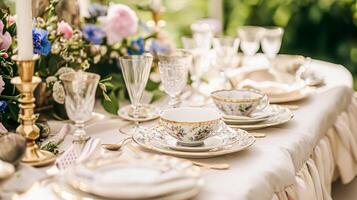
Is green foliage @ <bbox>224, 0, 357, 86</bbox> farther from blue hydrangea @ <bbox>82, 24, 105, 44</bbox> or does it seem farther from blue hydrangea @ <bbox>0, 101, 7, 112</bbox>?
blue hydrangea @ <bbox>0, 101, 7, 112</bbox>

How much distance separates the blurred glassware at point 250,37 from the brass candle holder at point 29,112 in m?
1.00

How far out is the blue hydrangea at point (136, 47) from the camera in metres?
2.05

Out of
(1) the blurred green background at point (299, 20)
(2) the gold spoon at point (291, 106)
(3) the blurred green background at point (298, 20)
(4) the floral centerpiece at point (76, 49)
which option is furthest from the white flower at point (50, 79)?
(1) the blurred green background at point (299, 20)

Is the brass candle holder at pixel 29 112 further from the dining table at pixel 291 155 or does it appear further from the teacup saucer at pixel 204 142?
the teacup saucer at pixel 204 142

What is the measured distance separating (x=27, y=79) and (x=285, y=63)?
3.56 feet

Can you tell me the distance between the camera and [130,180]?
3.53ft

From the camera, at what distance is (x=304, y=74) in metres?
2.16

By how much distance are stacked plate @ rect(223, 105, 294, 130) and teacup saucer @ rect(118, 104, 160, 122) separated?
208mm

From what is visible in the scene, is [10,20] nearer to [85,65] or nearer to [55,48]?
[55,48]

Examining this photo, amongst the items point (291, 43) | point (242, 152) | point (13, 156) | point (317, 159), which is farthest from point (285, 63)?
point (291, 43)

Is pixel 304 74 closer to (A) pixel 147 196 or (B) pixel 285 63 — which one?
(B) pixel 285 63

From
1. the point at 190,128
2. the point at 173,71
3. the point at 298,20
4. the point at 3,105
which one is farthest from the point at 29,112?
the point at 298,20

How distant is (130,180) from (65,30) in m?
0.75

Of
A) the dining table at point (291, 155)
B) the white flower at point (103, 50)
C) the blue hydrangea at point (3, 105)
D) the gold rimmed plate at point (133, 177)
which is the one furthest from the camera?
the white flower at point (103, 50)
